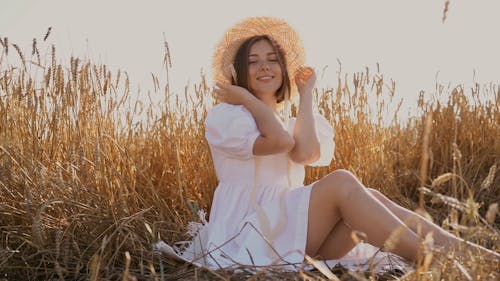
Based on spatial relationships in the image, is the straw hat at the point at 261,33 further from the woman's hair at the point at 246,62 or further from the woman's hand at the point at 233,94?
the woman's hand at the point at 233,94

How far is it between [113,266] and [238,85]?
834 millimetres

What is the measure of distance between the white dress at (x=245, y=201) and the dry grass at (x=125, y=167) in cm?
12

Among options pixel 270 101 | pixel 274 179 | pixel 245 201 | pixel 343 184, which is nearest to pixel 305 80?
pixel 270 101

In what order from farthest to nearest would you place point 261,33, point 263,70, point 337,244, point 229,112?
point 261,33 → point 263,70 → point 229,112 → point 337,244

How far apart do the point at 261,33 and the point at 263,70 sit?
0.64 ft

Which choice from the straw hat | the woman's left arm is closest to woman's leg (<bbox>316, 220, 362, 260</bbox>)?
the woman's left arm

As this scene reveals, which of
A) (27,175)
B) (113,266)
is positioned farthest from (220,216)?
(27,175)

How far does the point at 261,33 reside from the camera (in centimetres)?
273

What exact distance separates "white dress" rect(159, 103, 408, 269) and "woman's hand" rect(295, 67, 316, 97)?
27 centimetres

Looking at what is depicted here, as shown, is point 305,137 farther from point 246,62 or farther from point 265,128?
point 246,62

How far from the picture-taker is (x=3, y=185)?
2406 mm

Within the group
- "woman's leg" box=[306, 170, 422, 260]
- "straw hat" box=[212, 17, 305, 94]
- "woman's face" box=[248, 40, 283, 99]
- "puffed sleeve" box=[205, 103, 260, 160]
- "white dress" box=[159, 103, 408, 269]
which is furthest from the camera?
"straw hat" box=[212, 17, 305, 94]

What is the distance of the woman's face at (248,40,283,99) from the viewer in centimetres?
261

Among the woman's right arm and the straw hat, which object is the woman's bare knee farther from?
the straw hat
